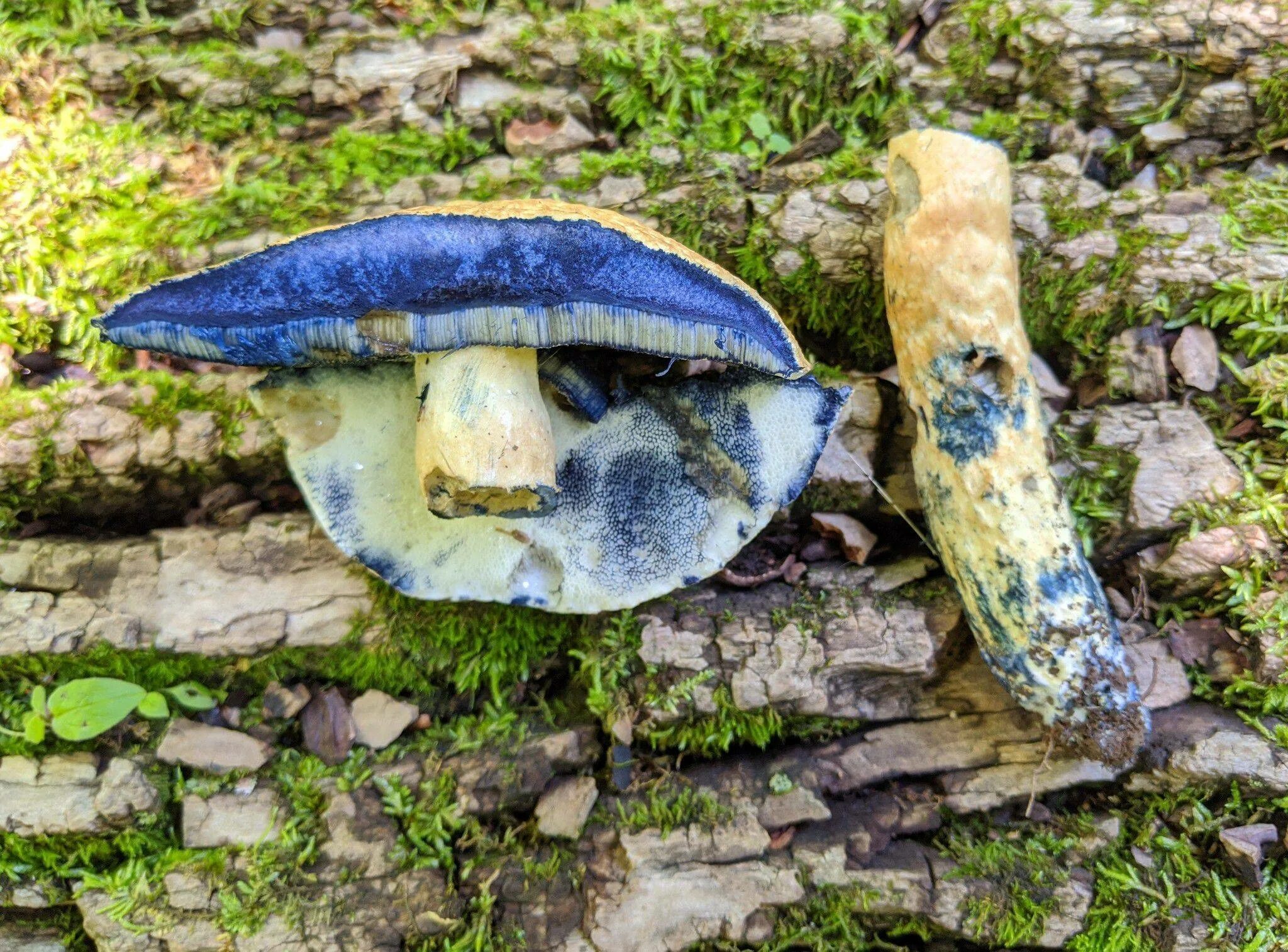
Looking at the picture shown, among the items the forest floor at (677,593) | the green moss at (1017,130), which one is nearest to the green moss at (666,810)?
the forest floor at (677,593)

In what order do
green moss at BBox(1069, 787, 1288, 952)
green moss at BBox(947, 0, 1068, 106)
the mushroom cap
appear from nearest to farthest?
the mushroom cap, green moss at BBox(1069, 787, 1288, 952), green moss at BBox(947, 0, 1068, 106)

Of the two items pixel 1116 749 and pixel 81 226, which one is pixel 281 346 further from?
pixel 1116 749

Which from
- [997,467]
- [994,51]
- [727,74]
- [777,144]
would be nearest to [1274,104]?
[994,51]

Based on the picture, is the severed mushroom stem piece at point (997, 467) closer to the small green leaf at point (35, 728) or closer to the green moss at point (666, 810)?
the green moss at point (666, 810)

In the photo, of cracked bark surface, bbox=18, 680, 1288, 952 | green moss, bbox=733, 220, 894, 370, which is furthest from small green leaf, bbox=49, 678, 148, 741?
green moss, bbox=733, 220, 894, 370

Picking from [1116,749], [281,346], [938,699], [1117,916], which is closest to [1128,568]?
[1116,749]

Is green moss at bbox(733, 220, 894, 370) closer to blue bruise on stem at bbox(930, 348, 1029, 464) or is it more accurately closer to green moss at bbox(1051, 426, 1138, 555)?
blue bruise on stem at bbox(930, 348, 1029, 464)
